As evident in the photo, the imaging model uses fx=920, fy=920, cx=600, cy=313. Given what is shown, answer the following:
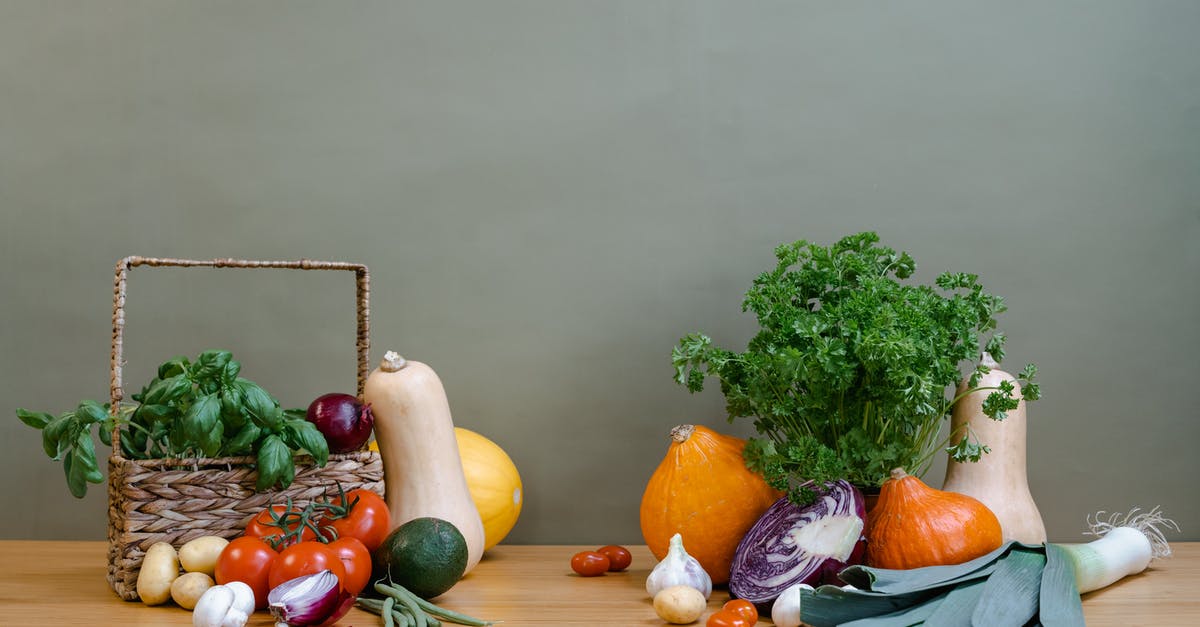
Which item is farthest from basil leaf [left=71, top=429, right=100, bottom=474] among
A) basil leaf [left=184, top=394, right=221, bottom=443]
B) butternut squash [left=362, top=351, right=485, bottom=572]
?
butternut squash [left=362, top=351, right=485, bottom=572]

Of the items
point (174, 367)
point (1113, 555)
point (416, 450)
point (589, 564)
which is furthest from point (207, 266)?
point (1113, 555)

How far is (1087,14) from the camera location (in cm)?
176

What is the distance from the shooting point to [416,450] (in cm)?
144

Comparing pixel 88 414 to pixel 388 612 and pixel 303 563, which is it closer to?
pixel 303 563

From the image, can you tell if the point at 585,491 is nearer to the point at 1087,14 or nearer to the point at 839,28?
the point at 839,28

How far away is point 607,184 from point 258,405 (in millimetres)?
778

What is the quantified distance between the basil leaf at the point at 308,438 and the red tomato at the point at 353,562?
0.13 metres

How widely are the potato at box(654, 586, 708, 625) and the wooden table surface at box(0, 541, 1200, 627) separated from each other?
2cm

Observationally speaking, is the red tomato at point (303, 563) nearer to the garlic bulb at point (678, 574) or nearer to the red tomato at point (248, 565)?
the red tomato at point (248, 565)

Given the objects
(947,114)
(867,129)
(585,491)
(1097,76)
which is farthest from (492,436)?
(1097,76)

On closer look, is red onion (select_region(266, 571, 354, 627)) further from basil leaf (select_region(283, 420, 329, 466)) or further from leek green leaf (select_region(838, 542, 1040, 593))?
leek green leaf (select_region(838, 542, 1040, 593))

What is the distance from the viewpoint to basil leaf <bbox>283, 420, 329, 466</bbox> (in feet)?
4.29

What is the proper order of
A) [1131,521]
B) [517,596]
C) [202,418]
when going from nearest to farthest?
[202,418] → [517,596] → [1131,521]

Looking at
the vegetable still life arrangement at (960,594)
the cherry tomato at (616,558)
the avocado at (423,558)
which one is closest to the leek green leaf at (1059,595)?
the vegetable still life arrangement at (960,594)
